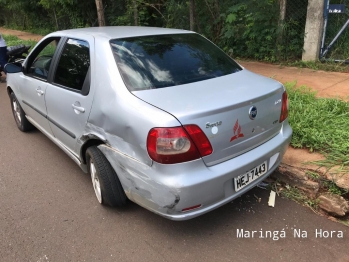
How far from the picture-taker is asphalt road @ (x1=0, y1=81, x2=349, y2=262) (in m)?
2.55

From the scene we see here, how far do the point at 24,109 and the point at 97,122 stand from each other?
239 centimetres

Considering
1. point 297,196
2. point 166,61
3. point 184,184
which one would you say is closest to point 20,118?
point 166,61

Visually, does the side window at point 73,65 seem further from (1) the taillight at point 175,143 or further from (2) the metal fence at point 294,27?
(2) the metal fence at point 294,27

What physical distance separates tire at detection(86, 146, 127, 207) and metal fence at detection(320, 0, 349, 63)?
5.62 meters

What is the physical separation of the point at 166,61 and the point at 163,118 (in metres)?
0.91

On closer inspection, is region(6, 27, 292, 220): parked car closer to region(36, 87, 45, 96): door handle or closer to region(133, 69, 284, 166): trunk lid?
region(133, 69, 284, 166): trunk lid

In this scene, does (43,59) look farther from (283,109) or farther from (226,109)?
(283,109)

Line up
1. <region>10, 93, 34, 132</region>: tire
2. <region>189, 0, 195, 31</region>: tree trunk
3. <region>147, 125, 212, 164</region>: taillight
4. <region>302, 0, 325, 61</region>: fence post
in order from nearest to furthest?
<region>147, 125, 212, 164</region>: taillight < <region>10, 93, 34, 132</region>: tire < <region>302, 0, 325, 61</region>: fence post < <region>189, 0, 195, 31</region>: tree trunk

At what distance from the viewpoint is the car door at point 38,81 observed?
3.86 metres

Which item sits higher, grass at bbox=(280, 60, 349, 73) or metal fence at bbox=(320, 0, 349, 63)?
metal fence at bbox=(320, 0, 349, 63)

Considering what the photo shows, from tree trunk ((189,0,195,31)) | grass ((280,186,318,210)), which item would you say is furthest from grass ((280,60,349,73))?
grass ((280,186,318,210))

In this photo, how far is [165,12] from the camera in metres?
10.5

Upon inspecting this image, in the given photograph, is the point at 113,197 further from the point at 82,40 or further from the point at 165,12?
the point at 165,12

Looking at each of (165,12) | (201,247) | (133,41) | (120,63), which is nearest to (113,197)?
(201,247)
